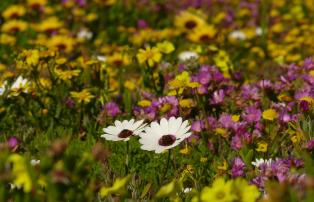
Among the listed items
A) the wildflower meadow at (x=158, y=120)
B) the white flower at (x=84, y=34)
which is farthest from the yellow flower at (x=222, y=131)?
the white flower at (x=84, y=34)

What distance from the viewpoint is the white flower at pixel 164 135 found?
2.28 metres

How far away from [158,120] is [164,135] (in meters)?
0.79

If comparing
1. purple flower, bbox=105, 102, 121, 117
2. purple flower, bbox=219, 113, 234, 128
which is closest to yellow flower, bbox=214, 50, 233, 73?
purple flower, bbox=105, 102, 121, 117

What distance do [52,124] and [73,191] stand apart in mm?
1872

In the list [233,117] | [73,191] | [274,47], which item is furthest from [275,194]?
[274,47]

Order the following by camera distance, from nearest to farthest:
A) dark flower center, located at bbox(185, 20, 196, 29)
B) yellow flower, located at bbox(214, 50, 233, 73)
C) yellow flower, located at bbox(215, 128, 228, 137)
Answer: yellow flower, located at bbox(215, 128, 228, 137), yellow flower, located at bbox(214, 50, 233, 73), dark flower center, located at bbox(185, 20, 196, 29)

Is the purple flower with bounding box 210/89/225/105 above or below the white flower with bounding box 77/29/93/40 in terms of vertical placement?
below

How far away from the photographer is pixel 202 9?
23.2 ft

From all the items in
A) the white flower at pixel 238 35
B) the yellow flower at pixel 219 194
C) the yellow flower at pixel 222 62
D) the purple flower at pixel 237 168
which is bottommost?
the purple flower at pixel 237 168

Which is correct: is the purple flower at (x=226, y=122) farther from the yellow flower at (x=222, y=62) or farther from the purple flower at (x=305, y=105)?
the yellow flower at (x=222, y=62)

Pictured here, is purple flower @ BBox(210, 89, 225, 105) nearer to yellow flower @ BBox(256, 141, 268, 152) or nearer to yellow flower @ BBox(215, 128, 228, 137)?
yellow flower @ BBox(215, 128, 228, 137)

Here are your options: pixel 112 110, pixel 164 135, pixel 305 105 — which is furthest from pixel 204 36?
pixel 164 135

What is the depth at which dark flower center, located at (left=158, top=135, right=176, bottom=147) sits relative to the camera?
2.29m

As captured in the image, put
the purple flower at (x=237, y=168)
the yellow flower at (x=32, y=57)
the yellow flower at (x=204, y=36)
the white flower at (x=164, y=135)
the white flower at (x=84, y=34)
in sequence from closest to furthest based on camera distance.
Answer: the white flower at (x=164, y=135)
the purple flower at (x=237, y=168)
the yellow flower at (x=32, y=57)
the yellow flower at (x=204, y=36)
the white flower at (x=84, y=34)
